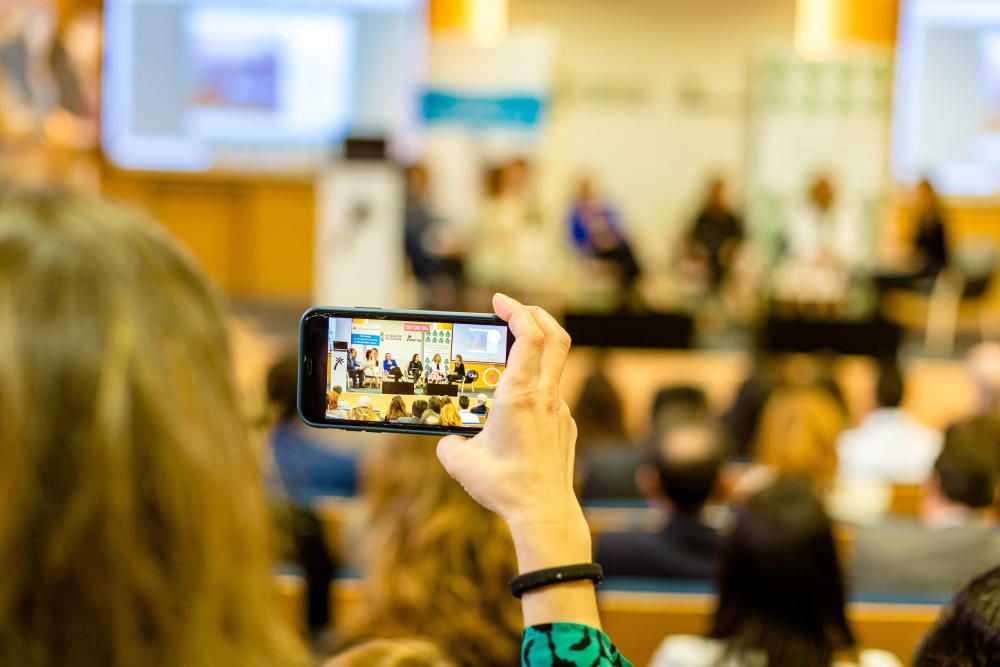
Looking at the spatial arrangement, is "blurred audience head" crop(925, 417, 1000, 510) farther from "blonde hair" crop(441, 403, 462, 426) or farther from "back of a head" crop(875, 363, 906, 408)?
"blonde hair" crop(441, 403, 462, 426)

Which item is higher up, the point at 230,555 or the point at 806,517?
the point at 230,555

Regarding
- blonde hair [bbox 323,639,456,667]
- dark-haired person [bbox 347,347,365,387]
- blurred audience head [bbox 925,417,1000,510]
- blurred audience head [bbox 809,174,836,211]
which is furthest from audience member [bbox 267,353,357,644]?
blurred audience head [bbox 809,174,836,211]

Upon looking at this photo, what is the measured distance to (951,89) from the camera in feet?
31.3

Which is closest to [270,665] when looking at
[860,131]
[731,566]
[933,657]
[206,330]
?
[206,330]

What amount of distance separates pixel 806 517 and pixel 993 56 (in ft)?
30.3

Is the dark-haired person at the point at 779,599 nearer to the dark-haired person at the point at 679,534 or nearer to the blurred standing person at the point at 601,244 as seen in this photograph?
the dark-haired person at the point at 679,534

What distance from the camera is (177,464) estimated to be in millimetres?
558

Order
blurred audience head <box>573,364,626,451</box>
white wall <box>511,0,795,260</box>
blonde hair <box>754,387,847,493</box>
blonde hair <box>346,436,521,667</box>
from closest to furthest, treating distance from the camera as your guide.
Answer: blonde hair <box>346,436,521,667</box>, blonde hair <box>754,387,847,493</box>, blurred audience head <box>573,364,626,451</box>, white wall <box>511,0,795,260</box>

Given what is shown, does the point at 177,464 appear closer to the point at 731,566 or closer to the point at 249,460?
the point at 249,460

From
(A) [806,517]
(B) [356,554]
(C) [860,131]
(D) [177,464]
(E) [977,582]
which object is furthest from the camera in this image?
(C) [860,131]

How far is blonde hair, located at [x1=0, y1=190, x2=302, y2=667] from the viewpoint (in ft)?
1.77

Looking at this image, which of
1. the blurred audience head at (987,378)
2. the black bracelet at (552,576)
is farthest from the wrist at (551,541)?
the blurred audience head at (987,378)

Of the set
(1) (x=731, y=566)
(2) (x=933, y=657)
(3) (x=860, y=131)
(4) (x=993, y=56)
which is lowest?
(1) (x=731, y=566)

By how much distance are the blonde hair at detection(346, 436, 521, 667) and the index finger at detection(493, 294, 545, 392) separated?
2.98 ft
